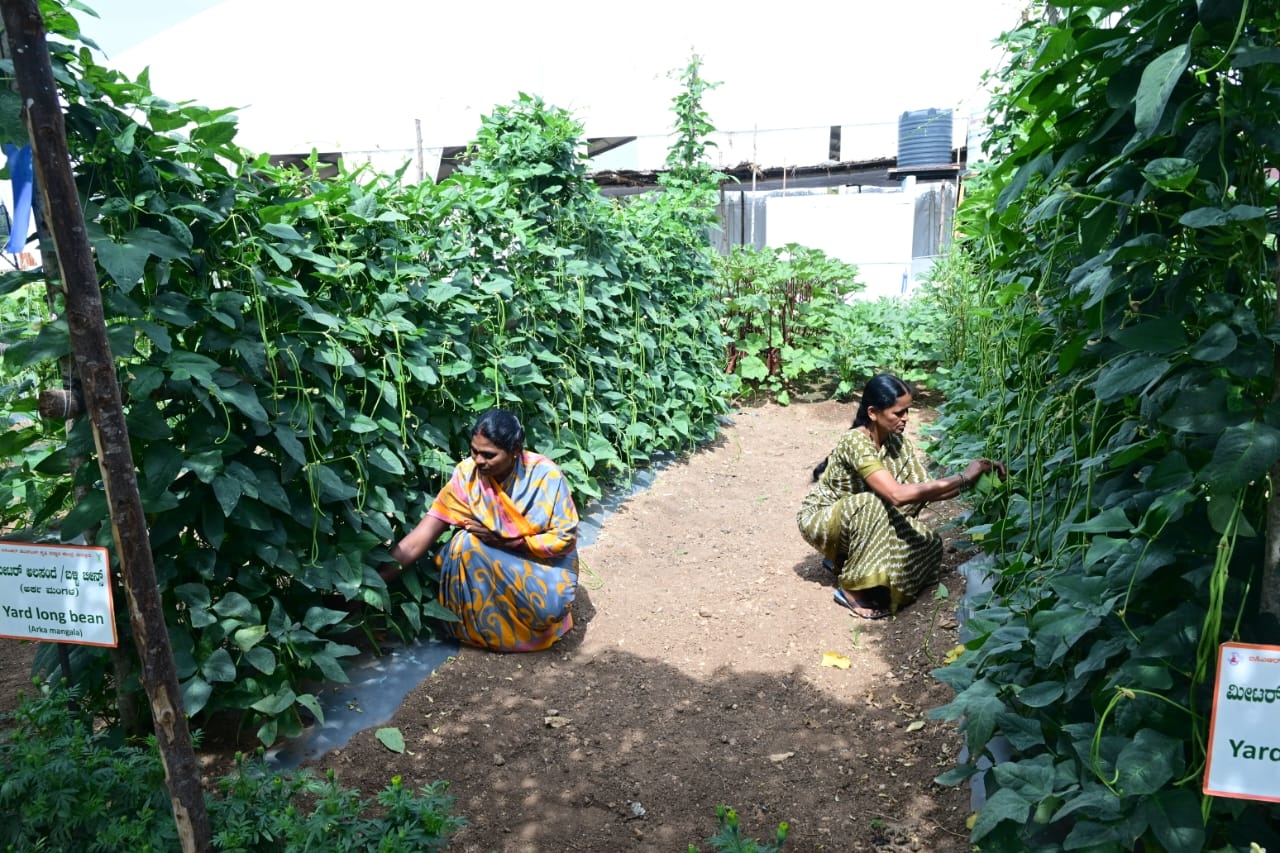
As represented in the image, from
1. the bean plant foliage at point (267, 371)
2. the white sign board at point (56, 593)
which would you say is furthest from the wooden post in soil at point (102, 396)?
the bean plant foliage at point (267, 371)

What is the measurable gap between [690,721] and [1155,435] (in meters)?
2.21

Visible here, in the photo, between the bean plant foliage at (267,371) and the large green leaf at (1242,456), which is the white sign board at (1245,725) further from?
the bean plant foliage at (267,371)

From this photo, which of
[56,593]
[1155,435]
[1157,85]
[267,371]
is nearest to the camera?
[1157,85]

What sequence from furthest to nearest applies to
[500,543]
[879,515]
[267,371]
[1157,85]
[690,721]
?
[879,515] < [500,543] < [690,721] < [267,371] < [1157,85]

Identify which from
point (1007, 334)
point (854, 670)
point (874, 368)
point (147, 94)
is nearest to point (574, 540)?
point (854, 670)

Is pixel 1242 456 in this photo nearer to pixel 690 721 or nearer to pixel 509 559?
pixel 690 721

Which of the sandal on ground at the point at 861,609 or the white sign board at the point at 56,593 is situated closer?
the white sign board at the point at 56,593

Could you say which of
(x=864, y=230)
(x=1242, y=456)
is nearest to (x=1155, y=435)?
(x=1242, y=456)

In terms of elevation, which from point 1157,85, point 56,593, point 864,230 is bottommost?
point 56,593

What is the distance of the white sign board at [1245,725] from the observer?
139 centimetres

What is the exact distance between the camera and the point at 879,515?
423cm

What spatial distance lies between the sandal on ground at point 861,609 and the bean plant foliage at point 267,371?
179 centimetres

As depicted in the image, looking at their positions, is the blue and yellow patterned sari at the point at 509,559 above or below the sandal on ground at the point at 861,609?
above

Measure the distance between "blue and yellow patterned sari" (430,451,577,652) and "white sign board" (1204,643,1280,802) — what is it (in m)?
2.65
